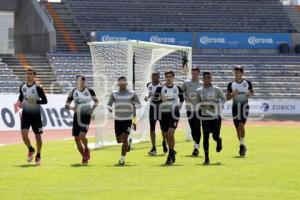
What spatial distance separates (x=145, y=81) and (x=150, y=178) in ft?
40.6

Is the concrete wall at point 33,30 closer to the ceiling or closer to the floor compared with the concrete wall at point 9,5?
closer to the floor

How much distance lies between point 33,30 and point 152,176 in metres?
36.2

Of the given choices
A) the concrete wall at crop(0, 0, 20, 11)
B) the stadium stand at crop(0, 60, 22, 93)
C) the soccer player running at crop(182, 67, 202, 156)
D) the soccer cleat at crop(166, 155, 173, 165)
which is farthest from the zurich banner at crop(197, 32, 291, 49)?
the soccer cleat at crop(166, 155, 173, 165)

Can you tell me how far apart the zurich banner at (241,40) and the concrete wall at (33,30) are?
31.5 ft

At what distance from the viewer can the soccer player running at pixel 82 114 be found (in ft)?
58.0

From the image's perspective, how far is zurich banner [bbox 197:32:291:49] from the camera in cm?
5128

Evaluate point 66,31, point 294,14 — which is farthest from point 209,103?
point 294,14

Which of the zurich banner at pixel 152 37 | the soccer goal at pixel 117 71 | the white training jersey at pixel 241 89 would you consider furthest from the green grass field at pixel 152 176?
the zurich banner at pixel 152 37

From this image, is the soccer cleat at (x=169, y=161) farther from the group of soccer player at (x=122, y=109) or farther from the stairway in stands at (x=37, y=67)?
the stairway in stands at (x=37, y=67)

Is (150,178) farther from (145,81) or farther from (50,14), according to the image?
(50,14)

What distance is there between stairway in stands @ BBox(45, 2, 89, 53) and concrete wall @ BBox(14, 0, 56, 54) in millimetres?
1171

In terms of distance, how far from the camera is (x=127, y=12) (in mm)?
53969

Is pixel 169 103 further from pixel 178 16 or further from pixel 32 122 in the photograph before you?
pixel 178 16

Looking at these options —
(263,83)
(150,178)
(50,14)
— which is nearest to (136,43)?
(150,178)
